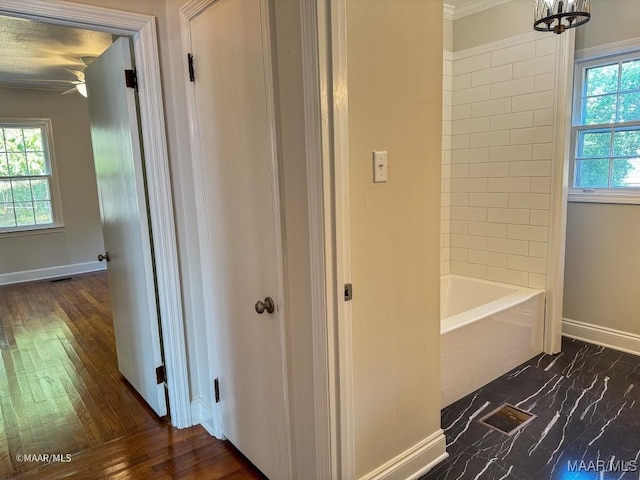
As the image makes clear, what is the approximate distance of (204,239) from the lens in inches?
83.7

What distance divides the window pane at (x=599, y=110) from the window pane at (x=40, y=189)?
242 inches

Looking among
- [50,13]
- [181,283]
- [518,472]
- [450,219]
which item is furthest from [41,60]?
[518,472]

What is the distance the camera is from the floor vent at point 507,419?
7.48ft

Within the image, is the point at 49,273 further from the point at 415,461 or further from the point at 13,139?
the point at 415,461

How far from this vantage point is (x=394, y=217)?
5.62 ft

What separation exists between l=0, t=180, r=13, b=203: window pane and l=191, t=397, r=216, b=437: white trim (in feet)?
15.6

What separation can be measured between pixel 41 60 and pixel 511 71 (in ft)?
13.9

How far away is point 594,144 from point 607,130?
12cm

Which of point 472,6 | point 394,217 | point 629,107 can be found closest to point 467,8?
point 472,6

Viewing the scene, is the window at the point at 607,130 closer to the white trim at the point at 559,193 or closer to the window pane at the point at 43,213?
the white trim at the point at 559,193

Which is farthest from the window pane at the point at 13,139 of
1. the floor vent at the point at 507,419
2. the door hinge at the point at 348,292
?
the floor vent at the point at 507,419

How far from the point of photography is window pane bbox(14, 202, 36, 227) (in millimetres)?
5676

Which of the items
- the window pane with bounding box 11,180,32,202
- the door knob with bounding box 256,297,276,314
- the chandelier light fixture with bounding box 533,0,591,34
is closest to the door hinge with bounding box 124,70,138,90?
the door knob with bounding box 256,297,276,314

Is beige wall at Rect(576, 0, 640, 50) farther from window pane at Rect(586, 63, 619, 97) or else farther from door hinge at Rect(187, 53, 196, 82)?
door hinge at Rect(187, 53, 196, 82)
